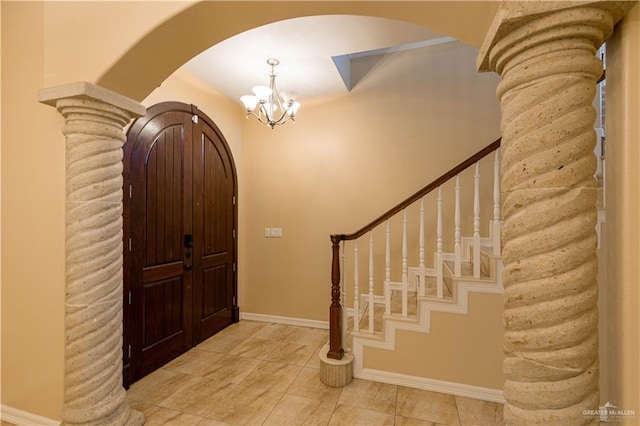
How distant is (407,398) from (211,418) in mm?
1417

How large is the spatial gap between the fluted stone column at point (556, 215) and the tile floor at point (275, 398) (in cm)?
137

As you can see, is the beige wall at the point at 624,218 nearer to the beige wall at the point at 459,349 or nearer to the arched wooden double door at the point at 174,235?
the beige wall at the point at 459,349

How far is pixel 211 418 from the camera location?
6.38 ft

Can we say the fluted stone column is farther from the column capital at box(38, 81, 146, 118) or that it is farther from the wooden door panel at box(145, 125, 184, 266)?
the wooden door panel at box(145, 125, 184, 266)

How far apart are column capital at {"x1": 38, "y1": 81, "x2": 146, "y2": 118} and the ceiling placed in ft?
3.80

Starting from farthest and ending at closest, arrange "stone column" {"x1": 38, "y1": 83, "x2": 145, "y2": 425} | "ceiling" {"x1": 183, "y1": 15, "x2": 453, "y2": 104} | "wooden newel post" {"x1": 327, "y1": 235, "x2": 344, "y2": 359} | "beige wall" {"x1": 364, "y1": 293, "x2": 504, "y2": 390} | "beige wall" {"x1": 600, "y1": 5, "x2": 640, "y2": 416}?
"wooden newel post" {"x1": 327, "y1": 235, "x2": 344, "y2": 359}, "ceiling" {"x1": 183, "y1": 15, "x2": 453, "y2": 104}, "beige wall" {"x1": 364, "y1": 293, "x2": 504, "y2": 390}, "stone column" {"x1": 38, "y1": 83, "x2": 145, "y2": 425}, "beige wall" {"x1": 600, "y1": 5, "x2": 640, "y2": 416}

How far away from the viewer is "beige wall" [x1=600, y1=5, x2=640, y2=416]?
0.82 metres

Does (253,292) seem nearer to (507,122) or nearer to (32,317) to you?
(32,317)

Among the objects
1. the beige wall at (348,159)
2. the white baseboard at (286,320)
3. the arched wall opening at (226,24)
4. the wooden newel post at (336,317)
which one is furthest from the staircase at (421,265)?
the arched wall opening at (226,24)

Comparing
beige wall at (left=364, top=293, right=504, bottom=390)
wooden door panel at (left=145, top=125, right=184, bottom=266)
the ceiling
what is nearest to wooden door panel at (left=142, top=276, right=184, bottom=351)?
wooden door panel at (left=145, top=125, right=184, bottom=266)

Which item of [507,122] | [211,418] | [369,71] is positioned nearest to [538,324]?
[507,122]

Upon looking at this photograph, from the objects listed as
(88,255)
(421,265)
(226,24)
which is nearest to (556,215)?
(421,265)

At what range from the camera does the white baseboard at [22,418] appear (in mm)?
1742

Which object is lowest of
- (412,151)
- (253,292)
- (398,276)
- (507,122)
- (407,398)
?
(407,398)
